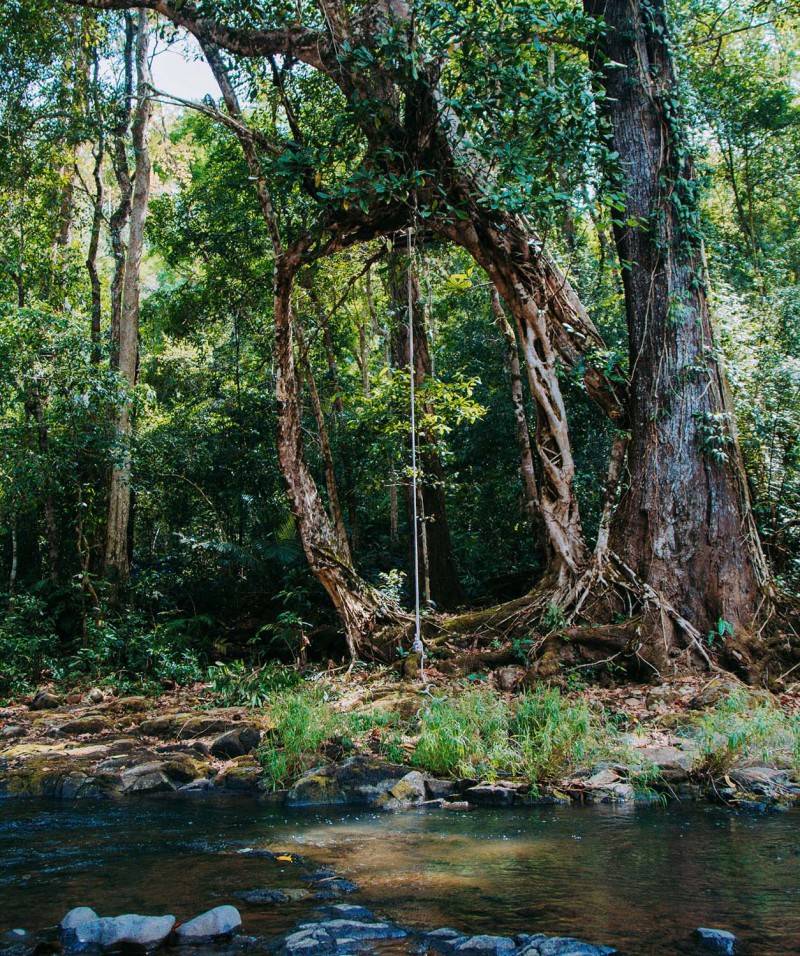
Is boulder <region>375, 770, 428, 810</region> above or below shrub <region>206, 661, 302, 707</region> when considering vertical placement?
below

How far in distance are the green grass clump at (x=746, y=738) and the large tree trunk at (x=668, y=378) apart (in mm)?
1636

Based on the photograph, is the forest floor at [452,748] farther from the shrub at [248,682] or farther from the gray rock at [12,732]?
the shrub at [248,682]

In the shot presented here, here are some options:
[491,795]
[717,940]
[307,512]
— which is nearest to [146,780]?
[491,795]

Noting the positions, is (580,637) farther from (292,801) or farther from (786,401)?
(786,401)

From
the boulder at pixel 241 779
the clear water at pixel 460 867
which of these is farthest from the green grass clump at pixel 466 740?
the boulder at pixel 241 779

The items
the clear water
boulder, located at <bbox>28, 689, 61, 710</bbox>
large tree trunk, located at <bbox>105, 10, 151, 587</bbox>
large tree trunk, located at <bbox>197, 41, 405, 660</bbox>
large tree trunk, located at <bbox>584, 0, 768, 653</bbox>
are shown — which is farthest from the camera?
large tree trunk, located at <bbox>105, 10, 151, 587</bbox>

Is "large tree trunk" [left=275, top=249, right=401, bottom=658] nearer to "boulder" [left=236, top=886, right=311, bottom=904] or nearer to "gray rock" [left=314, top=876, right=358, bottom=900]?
"gray rock" [left=314, top=876, right=358, bottom=900]

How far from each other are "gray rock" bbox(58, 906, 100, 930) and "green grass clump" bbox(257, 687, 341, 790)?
9.48 ft

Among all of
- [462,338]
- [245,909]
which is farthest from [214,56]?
[245,909]

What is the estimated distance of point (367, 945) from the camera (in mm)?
2980

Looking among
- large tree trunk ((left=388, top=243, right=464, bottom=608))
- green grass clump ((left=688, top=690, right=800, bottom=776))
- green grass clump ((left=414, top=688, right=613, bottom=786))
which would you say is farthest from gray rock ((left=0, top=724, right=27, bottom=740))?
green grass clump ((left=688, top=690, right=800, bottom=776))

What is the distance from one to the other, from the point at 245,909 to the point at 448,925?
2.78ft

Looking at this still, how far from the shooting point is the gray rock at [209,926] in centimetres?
304

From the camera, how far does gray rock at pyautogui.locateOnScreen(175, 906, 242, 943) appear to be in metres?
Result: 3.04
